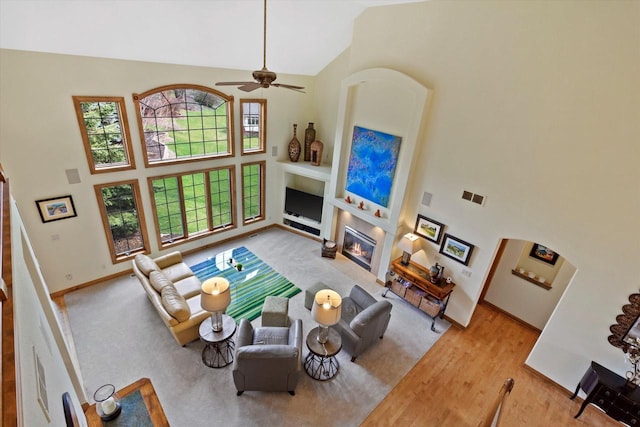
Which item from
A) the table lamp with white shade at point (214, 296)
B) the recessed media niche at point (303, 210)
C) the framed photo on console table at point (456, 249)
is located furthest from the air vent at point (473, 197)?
the table lamp with white shade at point (214, 296)

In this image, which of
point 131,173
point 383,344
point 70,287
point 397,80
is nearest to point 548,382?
point 383,344

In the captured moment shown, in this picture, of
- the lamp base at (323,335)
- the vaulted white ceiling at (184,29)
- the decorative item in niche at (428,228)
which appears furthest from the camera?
the decorative item in niche at (428,228)

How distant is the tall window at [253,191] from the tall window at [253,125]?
0.47 metres

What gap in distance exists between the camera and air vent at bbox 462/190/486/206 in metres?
5.80

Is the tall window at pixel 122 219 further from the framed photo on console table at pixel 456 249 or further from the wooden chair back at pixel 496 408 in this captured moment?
the wooden chair back at pixel 496 408

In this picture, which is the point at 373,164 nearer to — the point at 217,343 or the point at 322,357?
the point at 322,357

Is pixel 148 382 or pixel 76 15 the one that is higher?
pixel 76 15

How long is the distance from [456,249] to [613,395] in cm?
309

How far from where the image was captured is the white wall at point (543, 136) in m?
4.26

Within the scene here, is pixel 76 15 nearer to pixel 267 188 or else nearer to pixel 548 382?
pixel 267 188

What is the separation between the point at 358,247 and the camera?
843 centimetres

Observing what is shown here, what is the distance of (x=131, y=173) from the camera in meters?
6.87

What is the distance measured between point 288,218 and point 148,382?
6004 mm

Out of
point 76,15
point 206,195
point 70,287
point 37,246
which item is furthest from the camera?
point 206,195
